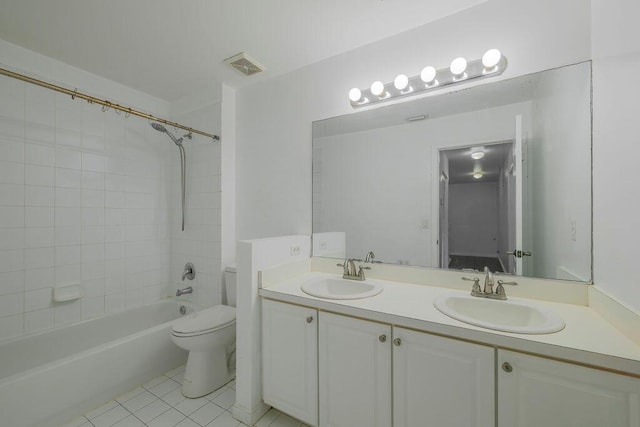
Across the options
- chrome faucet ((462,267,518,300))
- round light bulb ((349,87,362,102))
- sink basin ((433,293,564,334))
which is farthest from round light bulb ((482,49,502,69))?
sink basin ((433,293,564,334))

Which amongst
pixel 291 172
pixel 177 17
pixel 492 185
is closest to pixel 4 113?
pixel 177 17

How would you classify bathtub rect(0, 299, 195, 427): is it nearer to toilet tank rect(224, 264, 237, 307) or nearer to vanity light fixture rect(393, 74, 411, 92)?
toilet tank rect(224, 264, 237, 307)

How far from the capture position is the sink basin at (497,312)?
1.02m

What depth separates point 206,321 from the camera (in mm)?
1831

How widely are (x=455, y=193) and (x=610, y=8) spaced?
926 mm

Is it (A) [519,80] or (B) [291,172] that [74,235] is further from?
(A) [519,80]

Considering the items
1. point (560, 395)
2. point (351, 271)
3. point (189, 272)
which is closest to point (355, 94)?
point (351, 271)

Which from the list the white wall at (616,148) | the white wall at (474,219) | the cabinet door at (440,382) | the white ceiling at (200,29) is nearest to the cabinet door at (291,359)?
the cabinet door at (440,382)

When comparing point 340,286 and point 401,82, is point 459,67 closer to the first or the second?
point 401,82

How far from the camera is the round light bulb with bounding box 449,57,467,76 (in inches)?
54.6

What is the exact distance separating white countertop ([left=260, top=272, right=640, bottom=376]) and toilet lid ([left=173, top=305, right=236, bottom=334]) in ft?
1.89

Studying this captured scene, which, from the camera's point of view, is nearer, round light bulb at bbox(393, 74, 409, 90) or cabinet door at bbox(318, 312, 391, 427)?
cabinet door at bbox(318, 312, 391, 427)

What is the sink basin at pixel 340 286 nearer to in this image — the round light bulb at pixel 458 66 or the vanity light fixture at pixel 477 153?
the vanity light fixture at pixel 477 153

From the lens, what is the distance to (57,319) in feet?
6.48
